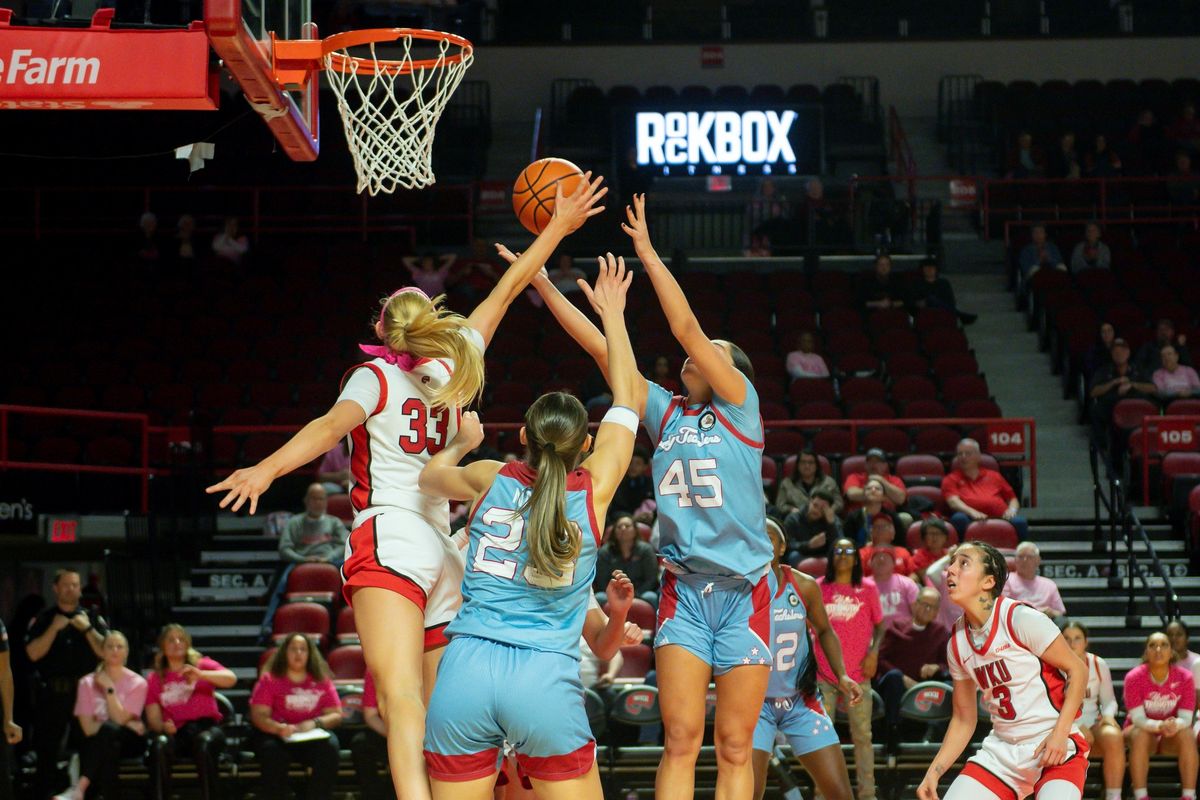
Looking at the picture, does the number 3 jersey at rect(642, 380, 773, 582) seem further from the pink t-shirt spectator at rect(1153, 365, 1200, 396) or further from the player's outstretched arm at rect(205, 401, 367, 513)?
the pink t-shirt spectator at rect(1153, 365, 1200, 396)

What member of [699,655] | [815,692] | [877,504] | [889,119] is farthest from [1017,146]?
[699,655]

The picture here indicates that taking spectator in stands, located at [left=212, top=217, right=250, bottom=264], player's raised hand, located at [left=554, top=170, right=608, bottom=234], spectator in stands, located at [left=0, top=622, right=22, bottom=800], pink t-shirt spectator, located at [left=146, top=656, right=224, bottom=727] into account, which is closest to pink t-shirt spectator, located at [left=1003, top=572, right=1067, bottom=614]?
pink t-shirt spectator, located at [left=146, top=656, right=224, bottom=727]

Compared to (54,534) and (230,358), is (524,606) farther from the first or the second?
(230,358)

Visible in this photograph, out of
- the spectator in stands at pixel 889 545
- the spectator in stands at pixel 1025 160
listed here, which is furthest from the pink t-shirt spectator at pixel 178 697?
the spectator in stands at pixel 1025 160

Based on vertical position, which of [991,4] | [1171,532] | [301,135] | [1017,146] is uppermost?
[991,4]

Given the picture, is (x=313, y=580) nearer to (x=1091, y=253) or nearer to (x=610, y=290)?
(x=610, y=290)

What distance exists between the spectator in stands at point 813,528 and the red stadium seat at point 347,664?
12.2 feet

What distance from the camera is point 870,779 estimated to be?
1034cm

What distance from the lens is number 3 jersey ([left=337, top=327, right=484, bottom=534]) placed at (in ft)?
18.1

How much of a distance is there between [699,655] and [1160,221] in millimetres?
16711

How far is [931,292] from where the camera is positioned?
1850 centimetres

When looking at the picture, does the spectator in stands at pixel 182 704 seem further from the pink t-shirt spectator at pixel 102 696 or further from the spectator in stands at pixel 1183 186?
the spectator in stands at pixel 1183 186

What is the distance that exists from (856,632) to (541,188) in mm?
5159

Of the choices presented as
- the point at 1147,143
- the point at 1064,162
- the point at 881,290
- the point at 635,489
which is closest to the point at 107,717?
the point at 635,489
